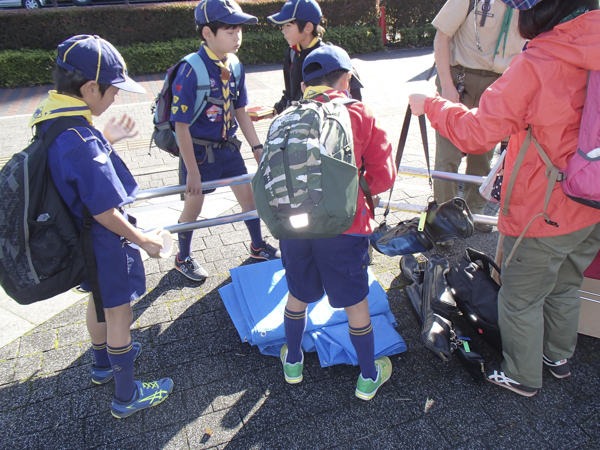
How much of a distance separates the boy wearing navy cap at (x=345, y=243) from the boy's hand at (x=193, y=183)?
1.12 m

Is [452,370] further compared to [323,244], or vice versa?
→ [452,370]

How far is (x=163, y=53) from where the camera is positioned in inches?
483

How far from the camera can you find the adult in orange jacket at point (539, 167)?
1850 mm

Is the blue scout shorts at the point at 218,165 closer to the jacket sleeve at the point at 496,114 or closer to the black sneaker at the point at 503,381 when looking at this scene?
the jacket sleeve at the point at 496,114

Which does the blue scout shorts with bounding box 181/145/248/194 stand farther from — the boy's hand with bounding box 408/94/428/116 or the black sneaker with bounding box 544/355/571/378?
the black sneaker with bounding box 544/355/571/378

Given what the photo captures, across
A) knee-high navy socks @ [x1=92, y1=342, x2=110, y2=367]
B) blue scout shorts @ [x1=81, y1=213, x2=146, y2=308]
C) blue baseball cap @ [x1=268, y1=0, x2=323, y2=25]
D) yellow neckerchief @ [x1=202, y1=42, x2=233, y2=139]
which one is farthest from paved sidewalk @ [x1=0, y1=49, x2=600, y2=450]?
blue baseball cap @ [x1=268, y1=0, x2=323, y2=25]

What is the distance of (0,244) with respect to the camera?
191 cm

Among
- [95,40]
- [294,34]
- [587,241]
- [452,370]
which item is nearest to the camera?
[95,40]

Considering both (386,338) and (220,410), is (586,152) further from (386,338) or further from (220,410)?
(220,410)

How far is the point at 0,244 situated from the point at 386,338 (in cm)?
211

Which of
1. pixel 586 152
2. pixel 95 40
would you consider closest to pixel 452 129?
pixel 586 152

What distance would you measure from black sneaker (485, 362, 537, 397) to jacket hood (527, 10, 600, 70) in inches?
64.4

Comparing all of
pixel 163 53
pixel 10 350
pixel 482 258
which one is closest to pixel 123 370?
pixel 10 350

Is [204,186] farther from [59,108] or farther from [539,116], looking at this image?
[539,116]
